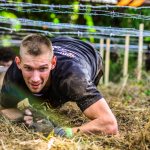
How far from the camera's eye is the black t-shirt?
2035 mm

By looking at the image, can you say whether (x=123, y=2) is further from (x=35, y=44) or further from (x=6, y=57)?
(x=6, y=57)

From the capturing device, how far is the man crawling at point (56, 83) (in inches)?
79.6

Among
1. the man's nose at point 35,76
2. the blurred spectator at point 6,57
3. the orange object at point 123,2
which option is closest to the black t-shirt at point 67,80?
the man's nose at point 35,76

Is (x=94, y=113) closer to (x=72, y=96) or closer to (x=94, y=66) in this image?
(x=72, y=96)

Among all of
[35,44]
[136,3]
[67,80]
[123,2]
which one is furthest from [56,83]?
[136,3]

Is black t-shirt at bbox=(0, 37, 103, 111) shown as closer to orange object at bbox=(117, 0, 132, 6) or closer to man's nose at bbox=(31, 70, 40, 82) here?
man's nose at bbox=(31, 70, 40, 82)

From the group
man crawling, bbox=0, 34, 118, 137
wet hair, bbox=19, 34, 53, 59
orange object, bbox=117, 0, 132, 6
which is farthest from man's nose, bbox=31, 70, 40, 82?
orange object, bbox=117, 0, 132, 6

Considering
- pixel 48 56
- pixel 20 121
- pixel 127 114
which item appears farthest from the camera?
pixel 127 114

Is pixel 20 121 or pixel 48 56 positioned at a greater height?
pixel 48 56

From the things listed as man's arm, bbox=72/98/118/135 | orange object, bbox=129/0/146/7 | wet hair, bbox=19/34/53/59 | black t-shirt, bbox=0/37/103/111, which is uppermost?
orange object, bbox=129/0/146/7

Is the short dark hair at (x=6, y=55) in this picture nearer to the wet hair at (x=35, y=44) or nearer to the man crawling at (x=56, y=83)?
the man crawling at (x=56, y=83)

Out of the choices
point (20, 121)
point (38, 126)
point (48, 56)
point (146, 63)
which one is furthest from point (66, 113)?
point (146, 63)

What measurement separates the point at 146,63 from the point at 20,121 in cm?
504

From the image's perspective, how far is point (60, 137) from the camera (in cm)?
195
